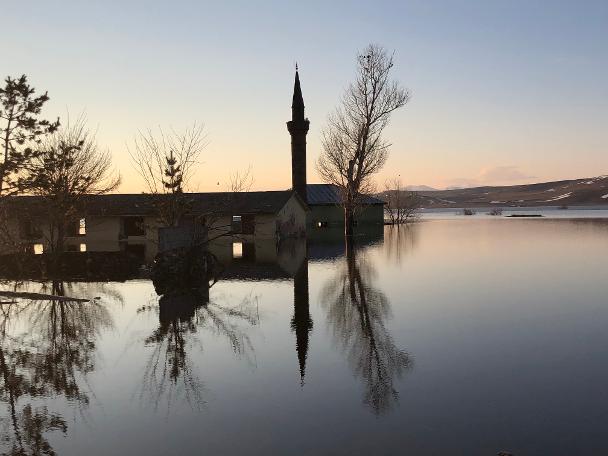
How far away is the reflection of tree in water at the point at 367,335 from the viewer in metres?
8.01

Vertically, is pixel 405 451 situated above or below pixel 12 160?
below

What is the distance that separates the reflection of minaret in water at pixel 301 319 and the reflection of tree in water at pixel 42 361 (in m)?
4.07

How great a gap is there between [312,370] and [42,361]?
223 inches

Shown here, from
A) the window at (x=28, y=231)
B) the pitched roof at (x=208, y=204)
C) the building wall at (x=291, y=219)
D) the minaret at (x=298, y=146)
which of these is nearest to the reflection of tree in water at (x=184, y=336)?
the pitched roof at (x=208, y=204)

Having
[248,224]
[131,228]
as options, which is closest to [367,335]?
[248,224]

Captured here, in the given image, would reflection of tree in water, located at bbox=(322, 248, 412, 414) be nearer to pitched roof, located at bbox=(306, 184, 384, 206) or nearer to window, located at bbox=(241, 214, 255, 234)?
window, located at bbox=(241, 214, 255, 234)

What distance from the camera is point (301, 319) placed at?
12.9 m

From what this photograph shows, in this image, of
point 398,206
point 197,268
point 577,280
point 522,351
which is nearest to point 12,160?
point 197,268

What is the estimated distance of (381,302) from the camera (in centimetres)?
1492

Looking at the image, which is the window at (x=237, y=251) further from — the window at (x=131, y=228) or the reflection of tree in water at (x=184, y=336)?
the reflection of tree in water at (x=184, y=336)

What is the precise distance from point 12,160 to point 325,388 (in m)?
22.9

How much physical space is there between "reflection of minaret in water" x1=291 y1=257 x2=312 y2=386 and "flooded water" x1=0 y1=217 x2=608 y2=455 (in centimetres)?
6

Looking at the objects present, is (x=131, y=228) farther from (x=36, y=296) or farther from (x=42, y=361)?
(x=42, y=361)

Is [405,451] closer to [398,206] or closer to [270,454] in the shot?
[270,454]
